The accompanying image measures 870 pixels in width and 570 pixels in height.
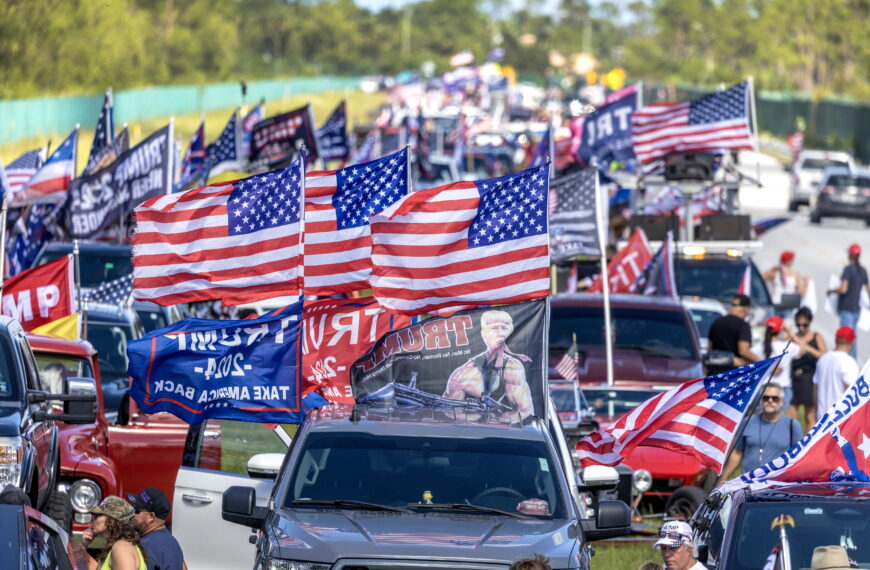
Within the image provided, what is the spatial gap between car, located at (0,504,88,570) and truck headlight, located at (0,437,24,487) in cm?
238

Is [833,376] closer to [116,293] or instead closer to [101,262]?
[116,293]

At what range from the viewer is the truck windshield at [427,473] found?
9.16 m

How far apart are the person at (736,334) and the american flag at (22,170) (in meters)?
7.95

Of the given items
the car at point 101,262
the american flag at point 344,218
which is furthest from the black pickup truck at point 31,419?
the car at point 101,262

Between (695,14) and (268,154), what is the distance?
Result: 162 m

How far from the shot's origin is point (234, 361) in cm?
1212

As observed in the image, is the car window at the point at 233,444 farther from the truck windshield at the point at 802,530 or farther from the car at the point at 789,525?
the truck windshield at the point at 802,530

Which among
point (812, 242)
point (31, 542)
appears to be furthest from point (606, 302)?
point (812, 242)

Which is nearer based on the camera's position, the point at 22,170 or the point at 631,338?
the point at 631,338

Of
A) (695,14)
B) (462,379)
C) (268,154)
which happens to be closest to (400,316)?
(462,379)

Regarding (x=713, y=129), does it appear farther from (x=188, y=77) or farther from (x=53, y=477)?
(x=188, y=77)

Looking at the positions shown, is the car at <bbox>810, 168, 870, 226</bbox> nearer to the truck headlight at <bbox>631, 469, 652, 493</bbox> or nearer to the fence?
the fence

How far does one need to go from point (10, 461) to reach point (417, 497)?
2653 mm

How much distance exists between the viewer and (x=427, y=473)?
931 centimetres
